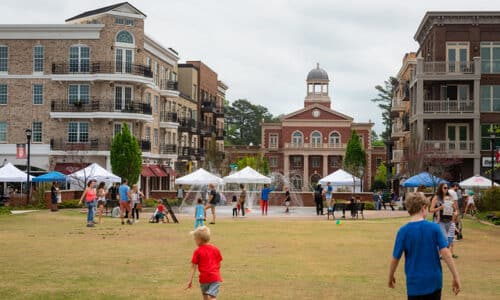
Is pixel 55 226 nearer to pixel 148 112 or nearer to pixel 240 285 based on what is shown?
pixel 240 285

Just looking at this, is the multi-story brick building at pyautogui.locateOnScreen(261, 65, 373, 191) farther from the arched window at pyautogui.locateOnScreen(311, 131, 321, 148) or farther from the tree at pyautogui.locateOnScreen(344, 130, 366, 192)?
the tree at pyautogui.locateOnScreen(344, 130, 366, 192)

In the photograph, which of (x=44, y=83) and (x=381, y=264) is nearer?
(x=381, y=264)

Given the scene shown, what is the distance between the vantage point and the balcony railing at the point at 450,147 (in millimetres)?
54219

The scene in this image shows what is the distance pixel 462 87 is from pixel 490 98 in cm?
214

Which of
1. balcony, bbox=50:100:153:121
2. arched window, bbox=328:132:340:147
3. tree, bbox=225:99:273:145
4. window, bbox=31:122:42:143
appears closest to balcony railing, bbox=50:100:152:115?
balcony, bbox=50:100:153:121

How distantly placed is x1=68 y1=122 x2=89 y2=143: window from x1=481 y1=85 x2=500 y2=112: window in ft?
100

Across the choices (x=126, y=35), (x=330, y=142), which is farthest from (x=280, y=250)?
(x=330, y=142)

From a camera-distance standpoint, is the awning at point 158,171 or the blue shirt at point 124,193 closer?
the blue shirt at point 124,193

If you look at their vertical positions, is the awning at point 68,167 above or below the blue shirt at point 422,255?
above

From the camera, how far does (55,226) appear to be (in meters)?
28.3

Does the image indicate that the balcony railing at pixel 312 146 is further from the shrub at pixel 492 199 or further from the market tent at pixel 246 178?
the shrub at pixel 492 199

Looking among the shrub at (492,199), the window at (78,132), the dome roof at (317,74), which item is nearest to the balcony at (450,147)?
the shrub at (492,199)

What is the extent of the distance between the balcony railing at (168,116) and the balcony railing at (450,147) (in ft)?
85.3

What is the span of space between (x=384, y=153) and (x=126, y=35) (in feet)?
169
